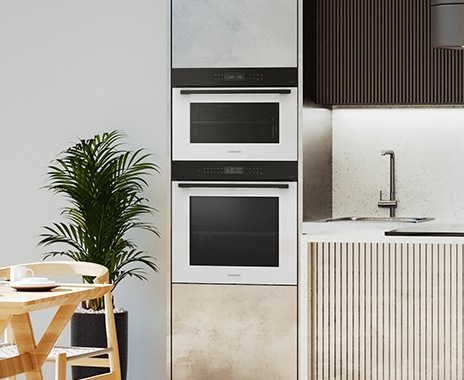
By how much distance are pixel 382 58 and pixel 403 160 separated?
0.72 m

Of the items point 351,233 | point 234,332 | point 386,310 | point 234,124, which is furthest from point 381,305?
point 234,124

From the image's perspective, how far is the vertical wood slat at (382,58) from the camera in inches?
229

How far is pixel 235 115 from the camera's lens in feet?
18.2

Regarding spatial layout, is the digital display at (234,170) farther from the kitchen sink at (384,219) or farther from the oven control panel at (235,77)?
the kitchen sink at (384,219)

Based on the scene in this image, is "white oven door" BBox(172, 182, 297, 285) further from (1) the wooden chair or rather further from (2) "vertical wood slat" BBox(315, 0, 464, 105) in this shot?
(1) the wooden chair

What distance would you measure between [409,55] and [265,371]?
1.99 metres

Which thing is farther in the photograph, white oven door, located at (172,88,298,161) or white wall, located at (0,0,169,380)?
white wall, located at (0,0,169,380)

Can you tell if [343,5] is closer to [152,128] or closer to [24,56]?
[152,128]

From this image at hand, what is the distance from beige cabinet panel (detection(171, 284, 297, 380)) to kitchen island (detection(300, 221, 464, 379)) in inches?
18.0

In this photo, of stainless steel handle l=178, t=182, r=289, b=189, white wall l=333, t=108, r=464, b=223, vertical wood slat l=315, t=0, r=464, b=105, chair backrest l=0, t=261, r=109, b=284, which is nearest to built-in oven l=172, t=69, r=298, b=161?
stainless steel handle l=178, t=182, r=289, b=189

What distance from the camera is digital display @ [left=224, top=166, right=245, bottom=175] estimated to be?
18.1 feet

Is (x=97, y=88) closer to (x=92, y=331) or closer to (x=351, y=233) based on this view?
(x=92, y=331)

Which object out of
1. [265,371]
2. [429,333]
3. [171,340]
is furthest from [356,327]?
[171,340]

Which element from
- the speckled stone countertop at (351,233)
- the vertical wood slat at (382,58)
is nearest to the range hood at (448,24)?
the vertical wood slat at (382,58)
